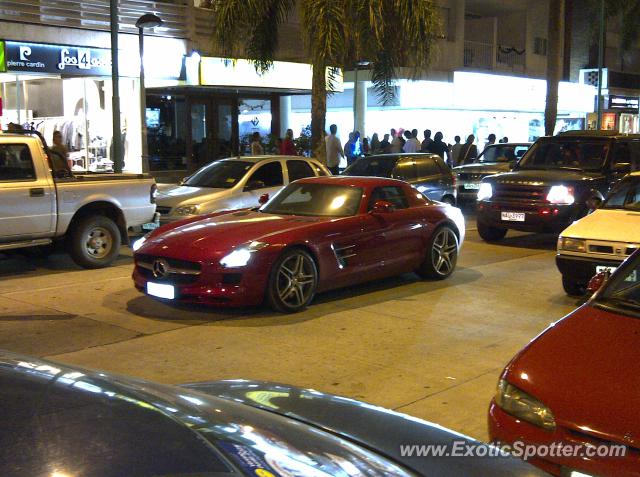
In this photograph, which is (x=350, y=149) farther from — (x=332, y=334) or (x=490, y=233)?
(x=332, y=334)

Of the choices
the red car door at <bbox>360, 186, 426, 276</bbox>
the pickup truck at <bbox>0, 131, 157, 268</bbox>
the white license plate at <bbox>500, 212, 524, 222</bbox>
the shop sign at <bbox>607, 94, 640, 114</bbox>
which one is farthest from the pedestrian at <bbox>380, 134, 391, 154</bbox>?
the shop sign at <bbox>607, 94, 640, 114</bbox>

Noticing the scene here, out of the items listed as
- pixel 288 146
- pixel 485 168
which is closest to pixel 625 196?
pixel 485 168

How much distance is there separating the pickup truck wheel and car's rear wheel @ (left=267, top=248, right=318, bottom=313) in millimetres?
4144

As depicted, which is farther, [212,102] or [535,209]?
[212,102]

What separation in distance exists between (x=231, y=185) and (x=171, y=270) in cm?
500

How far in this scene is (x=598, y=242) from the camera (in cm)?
857

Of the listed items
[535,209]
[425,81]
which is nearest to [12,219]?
[535,209]

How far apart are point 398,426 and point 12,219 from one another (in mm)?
8550

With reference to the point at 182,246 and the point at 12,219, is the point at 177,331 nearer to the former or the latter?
the point at 182,246

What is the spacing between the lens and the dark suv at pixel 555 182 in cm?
1342

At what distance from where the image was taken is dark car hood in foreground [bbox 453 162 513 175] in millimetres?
19531

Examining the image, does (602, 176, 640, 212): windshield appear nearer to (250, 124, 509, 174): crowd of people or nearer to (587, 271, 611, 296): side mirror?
(587, 271, 611, 296): side mirror

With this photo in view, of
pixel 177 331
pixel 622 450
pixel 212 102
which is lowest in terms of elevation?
pixel 177 331

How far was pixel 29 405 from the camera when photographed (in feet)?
6.96
